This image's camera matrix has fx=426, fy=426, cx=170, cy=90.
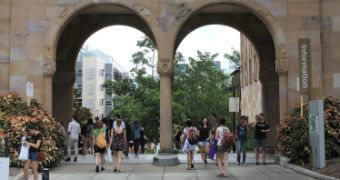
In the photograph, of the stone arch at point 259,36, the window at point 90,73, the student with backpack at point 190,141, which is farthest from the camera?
the window at point 90,73

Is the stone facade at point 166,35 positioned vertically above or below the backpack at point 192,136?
above

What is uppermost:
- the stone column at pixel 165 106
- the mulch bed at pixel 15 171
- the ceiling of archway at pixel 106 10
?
the ceiling of archway at pixel 106 10

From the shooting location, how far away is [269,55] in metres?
21.1

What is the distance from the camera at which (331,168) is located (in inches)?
502

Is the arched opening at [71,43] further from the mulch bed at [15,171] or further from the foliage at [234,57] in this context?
the foliage at [234,57]

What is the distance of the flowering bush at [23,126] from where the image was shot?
13.6 m

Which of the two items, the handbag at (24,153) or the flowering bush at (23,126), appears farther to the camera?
the flowering bush at (23,126)

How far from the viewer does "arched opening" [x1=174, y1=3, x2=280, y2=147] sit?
2058 centimetres

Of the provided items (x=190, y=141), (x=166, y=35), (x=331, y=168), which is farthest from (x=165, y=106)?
(x=331, y=168)

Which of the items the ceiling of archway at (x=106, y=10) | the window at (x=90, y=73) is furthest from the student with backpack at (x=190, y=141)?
the window at (x=90, y=73)

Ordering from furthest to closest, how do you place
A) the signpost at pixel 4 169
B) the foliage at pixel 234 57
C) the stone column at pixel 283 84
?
1. the foliage at pixel 234 57
2. the stone column at pixel 283 84
3. the signpost at pixel 4 169

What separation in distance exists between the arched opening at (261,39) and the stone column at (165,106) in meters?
4.54

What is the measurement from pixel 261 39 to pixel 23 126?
40.9 ft

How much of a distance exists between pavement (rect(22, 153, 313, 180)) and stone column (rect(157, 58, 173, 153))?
0.99m
